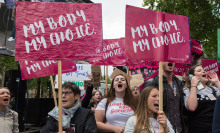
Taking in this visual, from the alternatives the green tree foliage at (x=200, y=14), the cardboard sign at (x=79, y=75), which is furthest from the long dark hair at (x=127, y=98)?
the green tree foliage at (x=200, y=14)

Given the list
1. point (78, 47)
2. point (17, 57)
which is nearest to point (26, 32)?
point (17, 57)

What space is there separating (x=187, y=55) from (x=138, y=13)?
0.86 metres

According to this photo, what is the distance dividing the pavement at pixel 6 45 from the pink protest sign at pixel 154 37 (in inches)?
248

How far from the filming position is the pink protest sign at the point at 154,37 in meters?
3.33

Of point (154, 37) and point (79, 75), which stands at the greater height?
point (154, 37)

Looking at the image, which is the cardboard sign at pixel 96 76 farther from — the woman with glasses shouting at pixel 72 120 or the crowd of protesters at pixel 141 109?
the woman with glasses shouting at pixel 72 120

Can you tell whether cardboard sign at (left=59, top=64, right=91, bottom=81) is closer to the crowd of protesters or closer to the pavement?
the pavement

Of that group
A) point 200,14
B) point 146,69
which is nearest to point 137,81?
point 146,69

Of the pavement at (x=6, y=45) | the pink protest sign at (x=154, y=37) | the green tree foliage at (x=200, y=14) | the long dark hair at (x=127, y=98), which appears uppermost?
the green tree foliage at (x=200, y=14)

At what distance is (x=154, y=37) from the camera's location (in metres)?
3.48

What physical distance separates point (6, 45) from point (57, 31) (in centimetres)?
615

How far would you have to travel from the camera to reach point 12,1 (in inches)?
383

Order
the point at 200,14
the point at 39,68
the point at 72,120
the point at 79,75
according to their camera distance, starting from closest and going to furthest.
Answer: the point at 72,120, the point at 39,68, the point at 79,75, the point at 200,14

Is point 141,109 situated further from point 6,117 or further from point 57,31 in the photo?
point 6,117
